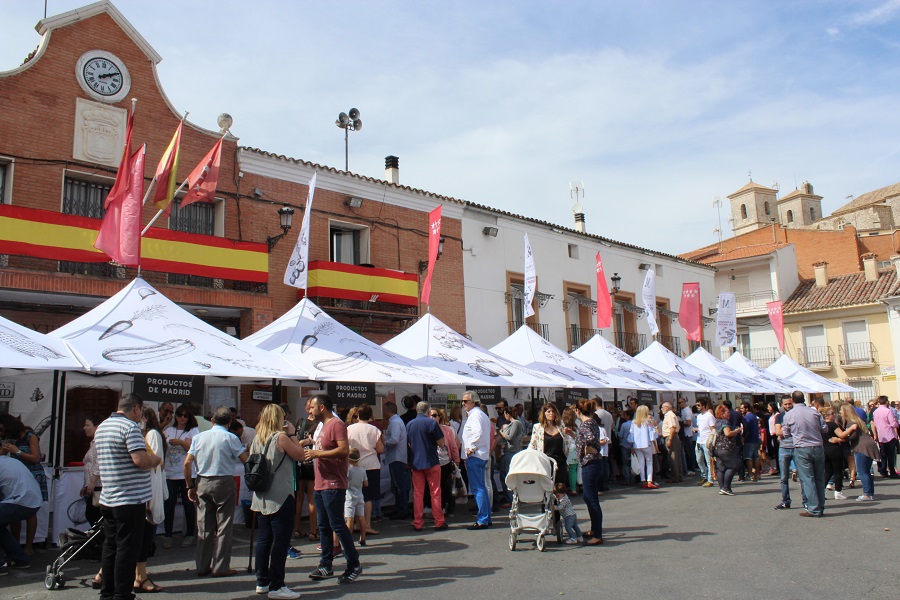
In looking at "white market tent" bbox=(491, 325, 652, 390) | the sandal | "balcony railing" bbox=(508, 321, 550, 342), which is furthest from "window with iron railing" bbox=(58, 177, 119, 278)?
"balcony railing" bbox=(508, 321, 550, 342)

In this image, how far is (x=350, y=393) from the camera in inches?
430

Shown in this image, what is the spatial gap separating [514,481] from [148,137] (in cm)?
1057

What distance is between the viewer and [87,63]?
1410 cm

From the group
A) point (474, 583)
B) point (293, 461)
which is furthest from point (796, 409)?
point (293, 461)

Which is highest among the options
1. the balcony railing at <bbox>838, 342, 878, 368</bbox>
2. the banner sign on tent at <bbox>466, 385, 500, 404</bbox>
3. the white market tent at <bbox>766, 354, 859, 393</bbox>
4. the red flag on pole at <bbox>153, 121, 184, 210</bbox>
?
the red flag on pole at <bbox>153, 121, 184, 210</bbox>

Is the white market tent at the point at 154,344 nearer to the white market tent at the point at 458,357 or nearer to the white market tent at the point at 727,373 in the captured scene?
the white market tent at the point at 458,357

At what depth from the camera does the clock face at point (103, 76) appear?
46.2 feet

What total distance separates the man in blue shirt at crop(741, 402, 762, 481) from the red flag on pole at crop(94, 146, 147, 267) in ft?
38.4

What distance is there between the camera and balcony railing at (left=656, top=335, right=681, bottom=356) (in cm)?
2800

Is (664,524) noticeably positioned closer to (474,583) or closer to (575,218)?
(474,583)

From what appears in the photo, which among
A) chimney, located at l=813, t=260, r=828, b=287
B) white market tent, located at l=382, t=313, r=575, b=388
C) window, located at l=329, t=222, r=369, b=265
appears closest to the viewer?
white market tent, located at l=382, t=313, r=575, b=388

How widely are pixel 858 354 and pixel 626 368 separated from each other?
78.7 feet

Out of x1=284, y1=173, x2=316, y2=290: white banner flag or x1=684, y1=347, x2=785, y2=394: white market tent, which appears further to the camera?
x1=684, y1=347, x2=785, y2=394: white market tent

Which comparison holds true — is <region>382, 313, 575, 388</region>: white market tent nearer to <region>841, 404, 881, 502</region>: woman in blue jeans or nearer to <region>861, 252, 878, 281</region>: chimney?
<region>841, 404, 881, 502</region>: woman in blue jeans
